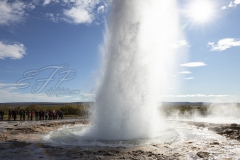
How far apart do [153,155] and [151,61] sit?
870cm

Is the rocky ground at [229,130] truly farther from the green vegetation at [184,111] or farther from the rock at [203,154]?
the green vegetation at [184,111]

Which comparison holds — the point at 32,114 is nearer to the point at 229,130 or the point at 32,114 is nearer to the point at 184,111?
the point at 229,130

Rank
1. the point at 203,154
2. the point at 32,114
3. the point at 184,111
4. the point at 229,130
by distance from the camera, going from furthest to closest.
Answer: the point at 184,111
the point at 32,114
the point at 229,130
the point at 203,154

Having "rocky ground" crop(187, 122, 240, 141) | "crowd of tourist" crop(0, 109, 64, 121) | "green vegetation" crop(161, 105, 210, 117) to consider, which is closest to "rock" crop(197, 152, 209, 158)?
"rocky ground" crop(187, 122, 240, 141)

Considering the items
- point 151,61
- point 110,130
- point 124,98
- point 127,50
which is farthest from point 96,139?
point 151,61

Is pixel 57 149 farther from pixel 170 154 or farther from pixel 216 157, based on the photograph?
pixel 216 157

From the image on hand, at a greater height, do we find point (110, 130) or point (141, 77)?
point (141, 77)

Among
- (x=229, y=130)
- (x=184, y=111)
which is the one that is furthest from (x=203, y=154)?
(x=184, y=111)

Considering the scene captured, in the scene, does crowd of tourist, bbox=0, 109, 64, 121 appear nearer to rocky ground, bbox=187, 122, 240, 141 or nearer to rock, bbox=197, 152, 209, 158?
rocky ground, bbox=187, 122, 240, 141

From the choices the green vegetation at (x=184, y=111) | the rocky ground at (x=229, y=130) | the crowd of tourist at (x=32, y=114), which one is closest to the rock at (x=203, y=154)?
the rocky ground at (x=229, y=130)

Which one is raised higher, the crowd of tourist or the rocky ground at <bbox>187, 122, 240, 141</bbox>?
the crowd of tourist

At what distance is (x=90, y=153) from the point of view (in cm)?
818

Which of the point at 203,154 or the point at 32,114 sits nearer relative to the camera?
the point at 203,154

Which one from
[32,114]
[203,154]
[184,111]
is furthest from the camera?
[184,111]
